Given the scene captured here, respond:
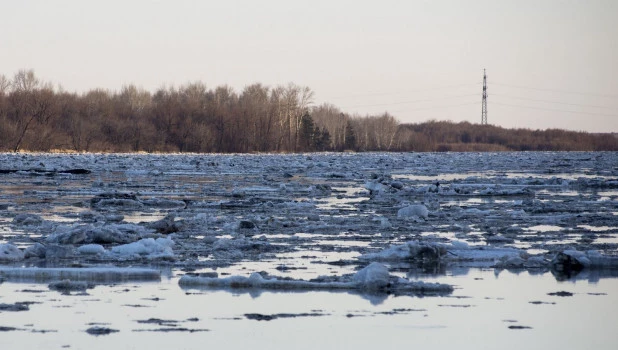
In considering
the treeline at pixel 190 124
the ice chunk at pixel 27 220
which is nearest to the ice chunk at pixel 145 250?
the ice chunk at pixel 27 220

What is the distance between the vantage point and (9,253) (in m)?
7.70

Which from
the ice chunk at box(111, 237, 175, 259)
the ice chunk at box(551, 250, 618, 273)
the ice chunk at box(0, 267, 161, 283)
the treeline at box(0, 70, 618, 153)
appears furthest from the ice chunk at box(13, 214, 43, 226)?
the treeline at box(0, 70, 618, 153)

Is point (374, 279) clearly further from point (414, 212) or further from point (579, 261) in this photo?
point (414, 212)

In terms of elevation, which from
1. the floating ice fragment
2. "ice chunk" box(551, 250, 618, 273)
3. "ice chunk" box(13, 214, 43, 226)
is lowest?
the floating ice fragment

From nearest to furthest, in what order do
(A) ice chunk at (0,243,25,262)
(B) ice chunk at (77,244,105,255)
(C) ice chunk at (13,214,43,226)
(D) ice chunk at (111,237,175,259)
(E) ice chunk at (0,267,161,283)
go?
(E) ice chunk at (0,267,161,283)
(A) ice chunk at (0,243,25,262)
(D) ice chunk at (111,237,175,259)
(B) ice chunk at (77,244,105,255)
(C) ice chunk at (13,214,43,226)

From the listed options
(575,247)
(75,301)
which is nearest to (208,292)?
(75,301)

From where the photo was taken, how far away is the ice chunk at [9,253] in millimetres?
7652

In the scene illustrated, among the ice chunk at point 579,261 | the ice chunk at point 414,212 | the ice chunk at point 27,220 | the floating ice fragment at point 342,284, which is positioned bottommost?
the floating ice fragment at point 342,284

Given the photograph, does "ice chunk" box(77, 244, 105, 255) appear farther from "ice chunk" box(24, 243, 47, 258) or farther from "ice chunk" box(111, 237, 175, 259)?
"ice chunk" box(24, 243, 47, 258)

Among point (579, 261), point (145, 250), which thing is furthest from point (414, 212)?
point (145, 250)

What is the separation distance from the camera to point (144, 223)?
11016mm

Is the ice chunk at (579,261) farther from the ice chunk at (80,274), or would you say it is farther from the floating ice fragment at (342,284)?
the ice chunk at (80,274)

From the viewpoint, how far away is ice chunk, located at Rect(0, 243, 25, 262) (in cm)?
765

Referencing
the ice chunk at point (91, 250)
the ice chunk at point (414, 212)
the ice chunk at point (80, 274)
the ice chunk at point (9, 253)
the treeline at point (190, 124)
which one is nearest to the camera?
the ice chunk at point (80, 274)
